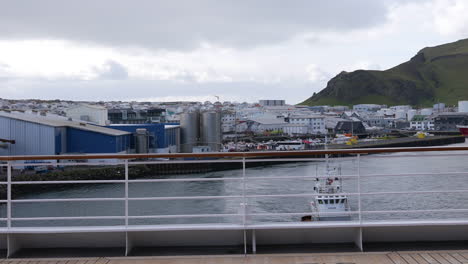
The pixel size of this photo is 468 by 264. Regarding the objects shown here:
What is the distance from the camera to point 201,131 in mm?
30203

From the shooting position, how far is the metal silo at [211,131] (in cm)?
2958

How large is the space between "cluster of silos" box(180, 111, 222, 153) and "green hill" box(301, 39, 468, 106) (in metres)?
67.2

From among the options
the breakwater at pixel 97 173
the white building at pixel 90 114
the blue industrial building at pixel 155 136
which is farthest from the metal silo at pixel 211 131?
the white building at pixel 90 114

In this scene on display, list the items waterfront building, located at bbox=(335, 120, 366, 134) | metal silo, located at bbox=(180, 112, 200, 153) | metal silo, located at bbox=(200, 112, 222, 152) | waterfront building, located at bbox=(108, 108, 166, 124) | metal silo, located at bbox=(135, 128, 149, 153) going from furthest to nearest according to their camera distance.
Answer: waterfront building, located at bbox=(335, 120, 366, 134), waterfront building, located at bbox=(108, 108, 166, 124), metal silo, located at bbox=(180, 112, 200, 153), metal silo, located at bbox=(200, 112, 222, 152), metal silo, located at bbox=(135, 128, 149, 153)

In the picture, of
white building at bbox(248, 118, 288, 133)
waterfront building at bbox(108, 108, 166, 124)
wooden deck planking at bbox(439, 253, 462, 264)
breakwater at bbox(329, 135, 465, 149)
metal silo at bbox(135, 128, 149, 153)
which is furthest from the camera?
white building at bbox(248, 118, 288, 133)

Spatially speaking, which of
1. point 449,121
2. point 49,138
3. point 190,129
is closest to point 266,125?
point 190,129

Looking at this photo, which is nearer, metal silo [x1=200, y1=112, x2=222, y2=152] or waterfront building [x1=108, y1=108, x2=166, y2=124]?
metal silo [x1=200, y1=112, x2=222, y2=152]

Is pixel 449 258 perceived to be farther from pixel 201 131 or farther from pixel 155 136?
pixel 201 131

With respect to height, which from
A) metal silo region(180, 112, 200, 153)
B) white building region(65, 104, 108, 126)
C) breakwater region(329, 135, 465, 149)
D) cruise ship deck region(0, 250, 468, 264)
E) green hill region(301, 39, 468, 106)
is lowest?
breakwater region(329, 135, 465, 149)

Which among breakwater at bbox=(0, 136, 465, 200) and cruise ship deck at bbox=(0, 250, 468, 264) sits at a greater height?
cruise ship deck at bbox=(0, 250, 468, 264)

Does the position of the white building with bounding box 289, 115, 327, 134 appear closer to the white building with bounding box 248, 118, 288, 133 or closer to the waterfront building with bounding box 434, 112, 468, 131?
the white building with bounding box 248, 118, 288, 133

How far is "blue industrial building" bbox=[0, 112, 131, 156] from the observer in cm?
2008

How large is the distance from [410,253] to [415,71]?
104 m

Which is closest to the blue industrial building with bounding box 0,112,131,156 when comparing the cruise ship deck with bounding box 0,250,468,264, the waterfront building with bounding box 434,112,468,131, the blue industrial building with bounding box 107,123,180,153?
the blue industrial building with bounding box 107,123,180,153
